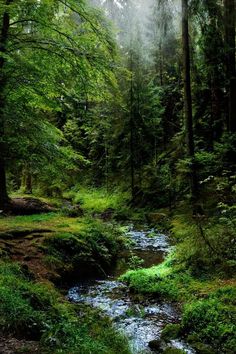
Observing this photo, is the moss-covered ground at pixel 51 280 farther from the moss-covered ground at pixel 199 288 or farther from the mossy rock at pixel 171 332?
the moss-covered ground at pixel 199 288

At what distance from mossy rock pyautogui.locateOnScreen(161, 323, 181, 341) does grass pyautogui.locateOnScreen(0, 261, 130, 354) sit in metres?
0.77

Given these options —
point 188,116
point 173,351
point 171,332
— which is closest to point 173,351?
point 173,351

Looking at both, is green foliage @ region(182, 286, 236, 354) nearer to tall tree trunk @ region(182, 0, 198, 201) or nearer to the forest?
the forest

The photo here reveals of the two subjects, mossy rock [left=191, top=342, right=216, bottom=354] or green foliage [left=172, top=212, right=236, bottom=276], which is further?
green foliage [left=172, top=212, right=236, bottom=276]

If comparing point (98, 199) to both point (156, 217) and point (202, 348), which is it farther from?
point (202, 348)

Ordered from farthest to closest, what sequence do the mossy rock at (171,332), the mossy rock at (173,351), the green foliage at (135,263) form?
the green foliage at (135,263), the mossy rock at (171,332), the mossy rock at (173,351)

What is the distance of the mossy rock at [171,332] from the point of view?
6.39 meters

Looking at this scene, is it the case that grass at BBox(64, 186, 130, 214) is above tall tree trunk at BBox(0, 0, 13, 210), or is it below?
below

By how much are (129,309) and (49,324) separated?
269 cm

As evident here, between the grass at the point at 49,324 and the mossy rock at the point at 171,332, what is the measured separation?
77 cm

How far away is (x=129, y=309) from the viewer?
7766mm

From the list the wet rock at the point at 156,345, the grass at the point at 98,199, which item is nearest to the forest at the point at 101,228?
the wet rock at the point at 156,345

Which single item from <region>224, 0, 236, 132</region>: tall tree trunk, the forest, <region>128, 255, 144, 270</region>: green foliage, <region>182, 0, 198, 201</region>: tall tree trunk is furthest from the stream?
<region>224, 0, 236, 132</region>: tall tree trunk

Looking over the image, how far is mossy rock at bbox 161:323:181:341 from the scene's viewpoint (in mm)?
6387
